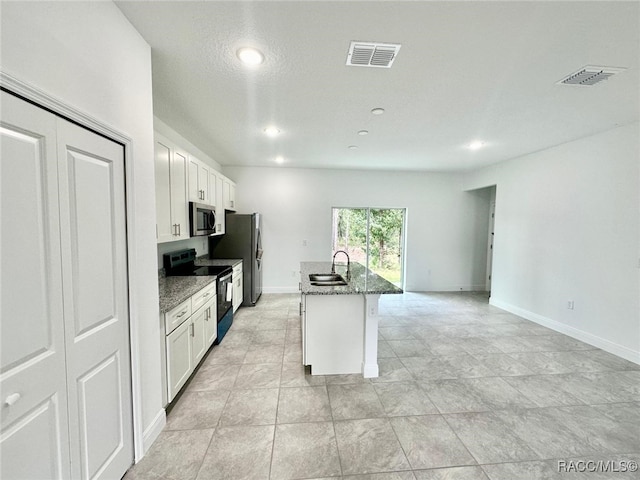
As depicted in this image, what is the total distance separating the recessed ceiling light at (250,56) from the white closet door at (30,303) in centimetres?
119

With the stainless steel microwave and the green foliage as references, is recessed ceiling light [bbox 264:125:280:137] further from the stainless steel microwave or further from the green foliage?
the green foliage

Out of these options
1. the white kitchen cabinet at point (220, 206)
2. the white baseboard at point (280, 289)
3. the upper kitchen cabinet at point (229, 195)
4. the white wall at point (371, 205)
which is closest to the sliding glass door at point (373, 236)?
the white wall at point (371, 205)

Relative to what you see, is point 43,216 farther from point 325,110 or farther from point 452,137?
point 452,137

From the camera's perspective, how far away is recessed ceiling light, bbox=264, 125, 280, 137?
3.21m

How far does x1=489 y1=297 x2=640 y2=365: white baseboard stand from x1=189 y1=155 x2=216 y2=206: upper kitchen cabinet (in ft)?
17.3

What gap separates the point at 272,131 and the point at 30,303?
2.87m

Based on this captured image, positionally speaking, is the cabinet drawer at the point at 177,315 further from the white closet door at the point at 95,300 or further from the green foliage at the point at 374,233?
the green foliage at the point at 374,233

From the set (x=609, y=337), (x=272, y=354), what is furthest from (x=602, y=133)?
(x=272, y=354)

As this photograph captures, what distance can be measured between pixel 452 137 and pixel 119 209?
3.73m

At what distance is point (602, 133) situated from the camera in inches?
128

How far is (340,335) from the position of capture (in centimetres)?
265

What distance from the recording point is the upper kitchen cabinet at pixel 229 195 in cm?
454

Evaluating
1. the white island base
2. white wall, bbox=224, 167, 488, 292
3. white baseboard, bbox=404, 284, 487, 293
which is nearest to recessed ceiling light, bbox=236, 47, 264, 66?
the white island base

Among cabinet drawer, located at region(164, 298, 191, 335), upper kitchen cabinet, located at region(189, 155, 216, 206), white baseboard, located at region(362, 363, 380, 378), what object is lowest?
white baseboard, located at region(362, 363, 380, 378)
